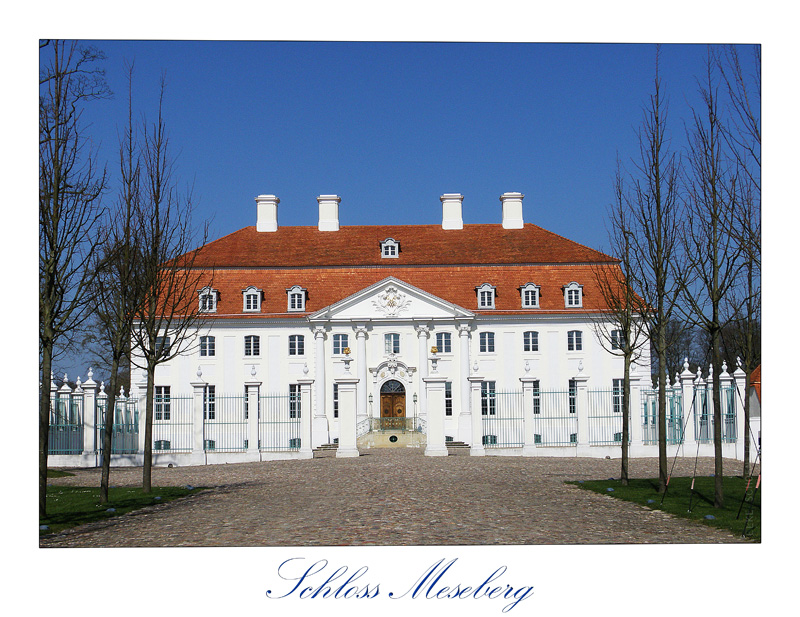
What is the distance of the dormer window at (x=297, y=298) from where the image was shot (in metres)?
35.7

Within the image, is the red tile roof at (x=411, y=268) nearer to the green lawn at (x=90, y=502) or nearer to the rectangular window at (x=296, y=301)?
the rectangular window at (x=296, y=301)

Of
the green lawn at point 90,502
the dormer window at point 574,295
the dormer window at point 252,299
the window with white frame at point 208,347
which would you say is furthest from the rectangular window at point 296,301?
the green lawn at point 90,502

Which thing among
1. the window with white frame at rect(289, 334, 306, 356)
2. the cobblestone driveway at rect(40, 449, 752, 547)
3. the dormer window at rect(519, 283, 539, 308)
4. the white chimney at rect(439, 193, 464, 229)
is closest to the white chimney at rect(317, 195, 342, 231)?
the white chimney at rect(439, 193, 464, 229)

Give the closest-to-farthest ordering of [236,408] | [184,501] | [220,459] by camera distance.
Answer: [184,501] → [220,459] → [236,408]

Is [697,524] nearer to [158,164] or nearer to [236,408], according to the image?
[158,164]

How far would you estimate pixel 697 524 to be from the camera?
34.6 ft

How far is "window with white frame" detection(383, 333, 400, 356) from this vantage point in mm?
35281

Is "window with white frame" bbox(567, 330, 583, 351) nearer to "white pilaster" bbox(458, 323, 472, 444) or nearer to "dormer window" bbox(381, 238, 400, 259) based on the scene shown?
"white pilaster" bbox(458, 323, 472, 444)

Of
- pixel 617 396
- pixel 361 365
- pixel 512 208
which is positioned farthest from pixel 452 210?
pixel 617 396

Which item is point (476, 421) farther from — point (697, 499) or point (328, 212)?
point (328, 212)

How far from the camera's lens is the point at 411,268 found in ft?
119

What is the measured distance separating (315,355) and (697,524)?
2560cm

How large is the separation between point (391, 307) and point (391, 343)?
1452mm

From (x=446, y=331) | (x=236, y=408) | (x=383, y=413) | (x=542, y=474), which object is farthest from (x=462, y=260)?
(x=542, y=474)
